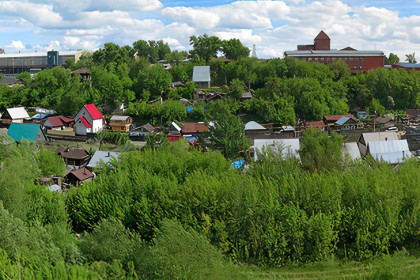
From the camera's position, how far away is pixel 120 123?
30.2m

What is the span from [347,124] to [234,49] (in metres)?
17.3

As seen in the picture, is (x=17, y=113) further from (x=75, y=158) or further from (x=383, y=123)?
(x=383, y=123)

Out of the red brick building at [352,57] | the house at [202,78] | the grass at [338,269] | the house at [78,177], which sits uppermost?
the red brick building at [352,57]

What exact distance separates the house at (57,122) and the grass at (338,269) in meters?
→ 22.7

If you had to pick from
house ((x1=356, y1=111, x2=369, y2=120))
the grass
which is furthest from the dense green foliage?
the grass

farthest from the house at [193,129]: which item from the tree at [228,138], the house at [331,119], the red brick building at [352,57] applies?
the red brick building at [352,57]

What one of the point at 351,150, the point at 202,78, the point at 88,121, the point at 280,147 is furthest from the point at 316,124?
the point at 88,121

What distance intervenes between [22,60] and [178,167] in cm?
5314

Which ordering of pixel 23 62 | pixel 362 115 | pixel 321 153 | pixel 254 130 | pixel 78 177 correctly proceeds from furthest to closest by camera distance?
1. pixel 23 62
2. pixel 362 115
3. pixel 254 130
4. pixel 78 177
5. pixel 321 153

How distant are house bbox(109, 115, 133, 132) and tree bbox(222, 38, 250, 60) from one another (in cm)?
→ 1733

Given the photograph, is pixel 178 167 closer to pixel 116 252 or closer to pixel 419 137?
pixel 116 252

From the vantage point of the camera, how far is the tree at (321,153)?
1788 cm

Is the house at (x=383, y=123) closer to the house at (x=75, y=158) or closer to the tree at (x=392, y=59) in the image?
the house at (x=75, y=158)

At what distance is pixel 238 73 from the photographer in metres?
38.0
